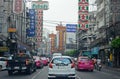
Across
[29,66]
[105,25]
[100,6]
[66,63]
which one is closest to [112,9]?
[105,25]

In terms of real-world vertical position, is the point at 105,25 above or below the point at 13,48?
above

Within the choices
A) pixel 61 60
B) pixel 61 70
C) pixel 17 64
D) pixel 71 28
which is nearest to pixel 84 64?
pixel 17 64

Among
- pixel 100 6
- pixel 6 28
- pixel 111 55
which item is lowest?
pixel 111 55

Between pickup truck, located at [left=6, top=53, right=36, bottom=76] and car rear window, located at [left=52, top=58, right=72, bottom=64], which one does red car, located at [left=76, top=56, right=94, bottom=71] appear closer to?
pickup truck, located at [left=6, top=53, right=36, bottom=76]

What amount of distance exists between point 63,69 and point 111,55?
45.1 m

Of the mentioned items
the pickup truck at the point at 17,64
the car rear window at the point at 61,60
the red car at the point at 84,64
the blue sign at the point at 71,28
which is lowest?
the red car at the point at 84,64

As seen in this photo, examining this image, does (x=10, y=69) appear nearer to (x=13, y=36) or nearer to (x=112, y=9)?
(x=112, y=9)

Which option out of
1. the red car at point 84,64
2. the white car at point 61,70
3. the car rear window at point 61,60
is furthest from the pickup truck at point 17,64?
the red car at point 84,64

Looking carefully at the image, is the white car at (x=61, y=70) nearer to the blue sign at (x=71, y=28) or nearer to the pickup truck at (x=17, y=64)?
the pickup truck at (x=17, y=64)

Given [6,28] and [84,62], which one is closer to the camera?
[84,62]

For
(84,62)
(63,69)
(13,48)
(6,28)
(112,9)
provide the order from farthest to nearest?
(13,48) < (6,28) < (112,9) < (84,62) < (63,69)

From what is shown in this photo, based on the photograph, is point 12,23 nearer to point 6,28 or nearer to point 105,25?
point 6,28

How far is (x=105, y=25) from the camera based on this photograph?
233 feet

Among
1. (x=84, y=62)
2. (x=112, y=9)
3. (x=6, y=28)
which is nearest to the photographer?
(x=84, y=62)
